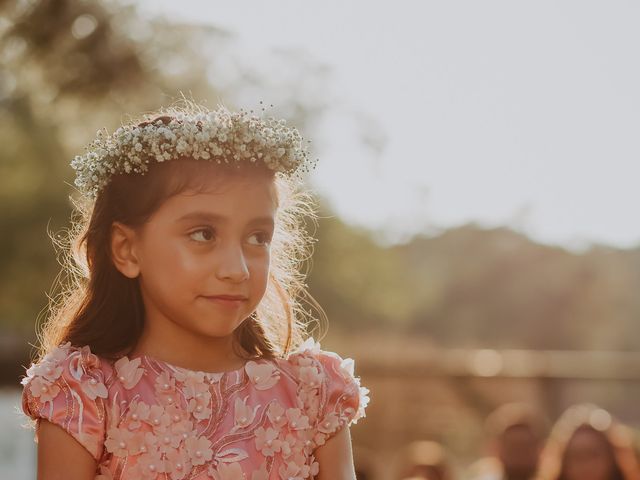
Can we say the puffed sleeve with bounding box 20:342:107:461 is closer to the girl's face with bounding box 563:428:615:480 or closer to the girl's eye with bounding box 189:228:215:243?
the girl's eye with bounding box 189:228:215:243

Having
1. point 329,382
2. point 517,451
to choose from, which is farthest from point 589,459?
point 329,382

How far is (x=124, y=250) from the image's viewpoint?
2.60 metres

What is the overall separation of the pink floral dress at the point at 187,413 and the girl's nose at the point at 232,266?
0.25 meters

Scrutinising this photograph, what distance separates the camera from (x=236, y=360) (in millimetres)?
2656

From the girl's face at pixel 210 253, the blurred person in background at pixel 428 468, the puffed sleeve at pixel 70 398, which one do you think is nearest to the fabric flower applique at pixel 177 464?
the puffed sleeve at pixel 70 398

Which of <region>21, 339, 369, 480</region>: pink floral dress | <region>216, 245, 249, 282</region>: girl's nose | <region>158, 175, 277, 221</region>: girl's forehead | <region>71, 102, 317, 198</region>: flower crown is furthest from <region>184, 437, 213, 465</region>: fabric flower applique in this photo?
<region>71, 102, 317, 198</region>: flower crown

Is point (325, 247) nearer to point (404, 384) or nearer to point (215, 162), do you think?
point (404, 384)

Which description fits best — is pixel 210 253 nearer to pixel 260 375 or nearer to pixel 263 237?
pixel 263 237

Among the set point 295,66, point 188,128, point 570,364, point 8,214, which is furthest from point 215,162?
point 295,66

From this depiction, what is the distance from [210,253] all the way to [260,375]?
33 cm

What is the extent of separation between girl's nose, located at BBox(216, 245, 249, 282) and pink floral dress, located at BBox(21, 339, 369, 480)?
247 millimetres

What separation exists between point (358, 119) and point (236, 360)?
832 inches

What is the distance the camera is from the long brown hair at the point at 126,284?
254 centimetres

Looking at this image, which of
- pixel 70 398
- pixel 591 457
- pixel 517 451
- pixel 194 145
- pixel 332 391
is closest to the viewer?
pixel 70 398
